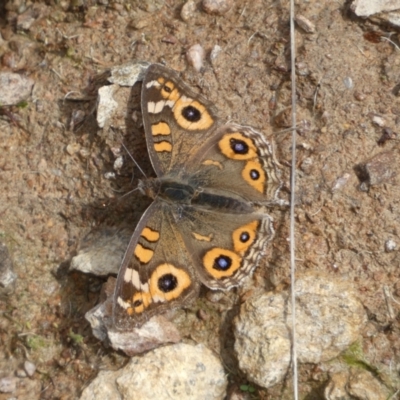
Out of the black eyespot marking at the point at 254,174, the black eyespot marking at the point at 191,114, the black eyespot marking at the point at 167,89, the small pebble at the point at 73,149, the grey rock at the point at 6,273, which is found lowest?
the grey rock at the point at 6,273

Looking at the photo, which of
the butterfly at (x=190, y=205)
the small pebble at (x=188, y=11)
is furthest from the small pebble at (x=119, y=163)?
the small pebble at (x=188, y=11)

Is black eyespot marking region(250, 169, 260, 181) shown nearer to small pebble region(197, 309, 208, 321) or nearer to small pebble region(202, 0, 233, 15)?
small pebble region(197, 309, 208, 321)

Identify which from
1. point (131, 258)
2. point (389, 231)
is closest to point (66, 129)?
point (131, 258)

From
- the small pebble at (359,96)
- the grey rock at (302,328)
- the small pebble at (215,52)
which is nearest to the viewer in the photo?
the grey rock at (302,328)

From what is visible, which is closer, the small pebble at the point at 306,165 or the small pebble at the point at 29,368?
the small pebble at the point at 306,165

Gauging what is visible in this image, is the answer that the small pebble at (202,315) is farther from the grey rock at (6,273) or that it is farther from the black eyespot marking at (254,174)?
the grey rock at (6,273)

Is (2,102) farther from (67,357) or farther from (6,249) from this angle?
(67,357)
